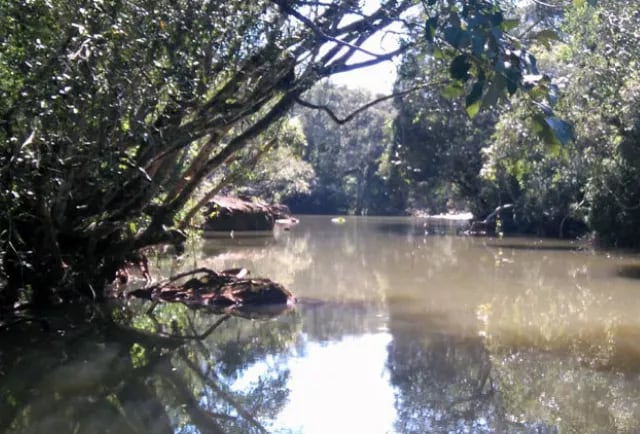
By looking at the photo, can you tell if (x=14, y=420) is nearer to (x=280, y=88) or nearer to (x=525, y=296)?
(x=280, y=88)

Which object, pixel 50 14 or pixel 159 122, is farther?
pixel 159 122

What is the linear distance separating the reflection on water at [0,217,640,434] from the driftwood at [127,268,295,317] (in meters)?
0.49

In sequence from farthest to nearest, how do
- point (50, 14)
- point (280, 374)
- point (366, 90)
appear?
1. point (366, 90)
2. point (280, 374)
3. point (50, 14)

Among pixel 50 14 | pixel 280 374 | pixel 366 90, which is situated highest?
pixel 366 90

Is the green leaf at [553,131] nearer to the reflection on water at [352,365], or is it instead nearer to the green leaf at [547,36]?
the green leaf at [547,36]

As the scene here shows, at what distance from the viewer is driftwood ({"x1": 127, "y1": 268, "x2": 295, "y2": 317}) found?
1308cm

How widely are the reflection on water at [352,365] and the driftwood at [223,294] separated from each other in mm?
494

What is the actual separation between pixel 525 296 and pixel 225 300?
5.99 m

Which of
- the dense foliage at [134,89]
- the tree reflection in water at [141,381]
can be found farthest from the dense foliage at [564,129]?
the tree reflection in water at [141,381]

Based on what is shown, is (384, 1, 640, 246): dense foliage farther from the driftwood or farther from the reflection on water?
the driftwood

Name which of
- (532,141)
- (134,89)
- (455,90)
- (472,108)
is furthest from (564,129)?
(532,141)

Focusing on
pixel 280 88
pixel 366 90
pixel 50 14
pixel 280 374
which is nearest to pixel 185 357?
Result: pixel 280 374

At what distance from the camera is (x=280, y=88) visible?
9852 millimetres

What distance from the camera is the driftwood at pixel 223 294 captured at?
13.1m
